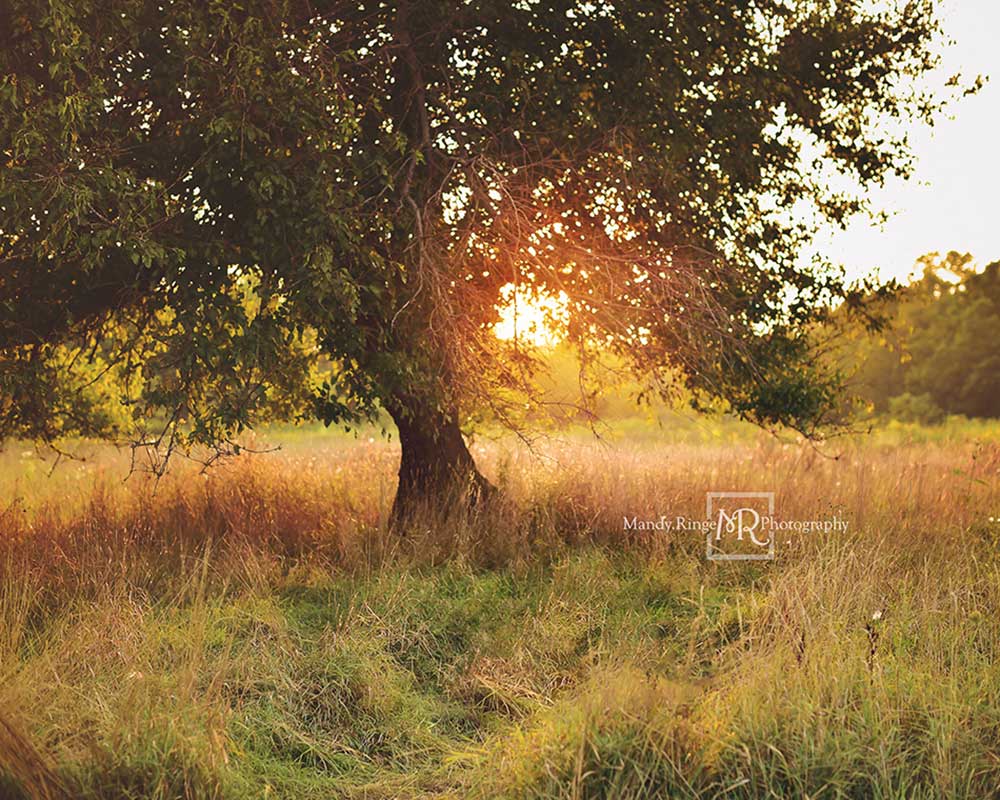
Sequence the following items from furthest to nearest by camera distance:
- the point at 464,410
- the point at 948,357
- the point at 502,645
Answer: the point at 948,357 < the point at 464,410 < the point at 502,645

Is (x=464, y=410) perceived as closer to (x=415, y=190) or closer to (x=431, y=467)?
(x=431, y=467)

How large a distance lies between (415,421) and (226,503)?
1.96 meters

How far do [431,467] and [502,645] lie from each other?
344 centimetres

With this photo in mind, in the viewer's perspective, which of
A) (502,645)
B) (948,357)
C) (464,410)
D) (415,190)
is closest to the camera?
(502,645)

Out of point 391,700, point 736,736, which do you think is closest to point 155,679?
point 391,700

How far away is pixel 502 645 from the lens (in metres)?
6.44

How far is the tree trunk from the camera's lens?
9352 millimetres

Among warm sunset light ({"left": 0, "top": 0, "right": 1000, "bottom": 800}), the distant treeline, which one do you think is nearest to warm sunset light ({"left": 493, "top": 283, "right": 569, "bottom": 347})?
warm sunset light ({"left": 0, "top": 0, "right": 1000, "bottom": 800})

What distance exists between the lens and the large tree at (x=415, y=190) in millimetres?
6426

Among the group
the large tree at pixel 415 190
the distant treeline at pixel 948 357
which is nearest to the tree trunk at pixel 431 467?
the large tree at pixel 415 190

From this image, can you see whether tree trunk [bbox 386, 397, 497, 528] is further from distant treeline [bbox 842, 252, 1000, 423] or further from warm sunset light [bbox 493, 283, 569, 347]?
distant treeline [bbox 842, 252, 1000, 423]

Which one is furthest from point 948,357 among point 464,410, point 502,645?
point 502,645

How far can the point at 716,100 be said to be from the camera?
8.45m

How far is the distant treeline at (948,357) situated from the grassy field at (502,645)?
34.4 metres
